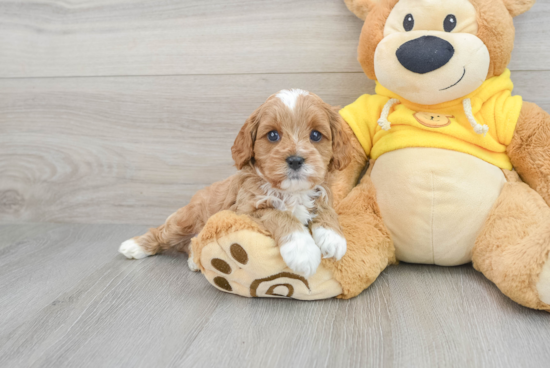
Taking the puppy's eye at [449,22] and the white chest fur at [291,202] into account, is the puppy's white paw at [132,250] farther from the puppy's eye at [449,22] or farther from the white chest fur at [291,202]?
the puppy's eye at [449,22]

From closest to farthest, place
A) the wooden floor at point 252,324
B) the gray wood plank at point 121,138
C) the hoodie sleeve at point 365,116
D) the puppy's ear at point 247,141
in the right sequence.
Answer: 1. the wooden floor at point 252,324
2. the puppy's ear at point 247,141
3. the hoodie sleeve at point 365,116
4. the gray wood plank at point 121,138

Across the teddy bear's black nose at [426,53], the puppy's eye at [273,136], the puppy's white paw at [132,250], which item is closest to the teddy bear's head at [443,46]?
the teddy bear's black nose at [426,53]

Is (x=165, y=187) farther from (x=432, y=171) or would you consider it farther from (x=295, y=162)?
(x=432, y=171)

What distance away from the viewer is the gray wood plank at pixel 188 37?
6.26ft

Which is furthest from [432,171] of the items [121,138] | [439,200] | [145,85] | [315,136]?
[121,138]

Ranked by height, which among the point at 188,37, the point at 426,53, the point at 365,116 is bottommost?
the point at 365,116

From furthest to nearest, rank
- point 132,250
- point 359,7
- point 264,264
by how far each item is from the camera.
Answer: point 132,250
point 359,7
point 264,264

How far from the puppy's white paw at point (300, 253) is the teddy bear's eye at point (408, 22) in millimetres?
817

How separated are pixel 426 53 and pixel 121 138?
4.99ft

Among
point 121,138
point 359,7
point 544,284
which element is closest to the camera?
point 544,284

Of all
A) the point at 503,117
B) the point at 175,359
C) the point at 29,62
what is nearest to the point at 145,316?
the point at 175,359

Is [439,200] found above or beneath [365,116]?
beneath

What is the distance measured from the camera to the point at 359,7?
1715 mm

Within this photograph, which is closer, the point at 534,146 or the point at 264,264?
the point at 264,264
